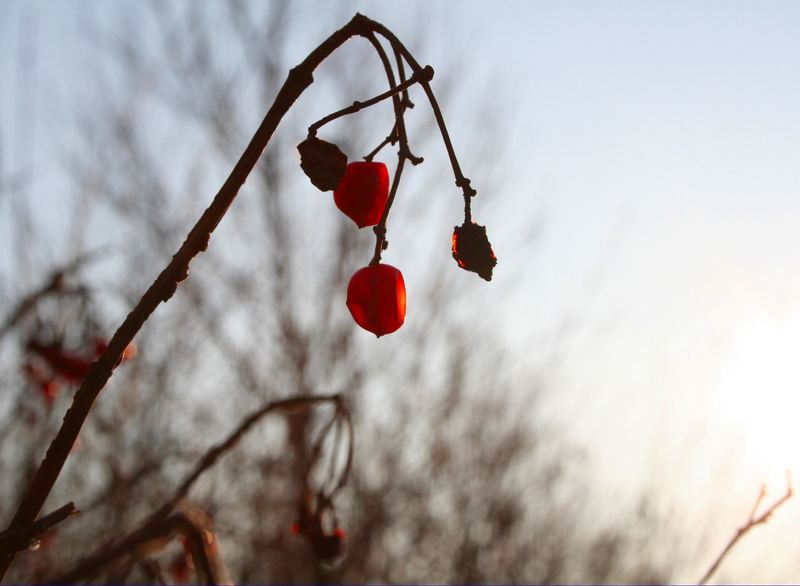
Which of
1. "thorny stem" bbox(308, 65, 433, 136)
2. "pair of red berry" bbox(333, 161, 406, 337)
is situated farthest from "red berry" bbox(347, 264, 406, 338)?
"thorny stem" bbox(308, 65, 433, 136)

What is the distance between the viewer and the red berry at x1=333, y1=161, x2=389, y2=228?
711 mm

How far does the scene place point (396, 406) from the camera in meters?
8.15

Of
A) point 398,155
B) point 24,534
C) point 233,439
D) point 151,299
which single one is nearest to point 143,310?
point 151,299

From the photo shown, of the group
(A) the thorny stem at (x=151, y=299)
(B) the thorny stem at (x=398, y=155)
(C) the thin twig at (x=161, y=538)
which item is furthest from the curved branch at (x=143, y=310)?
(C) the thin twig at (x=161, y=538)

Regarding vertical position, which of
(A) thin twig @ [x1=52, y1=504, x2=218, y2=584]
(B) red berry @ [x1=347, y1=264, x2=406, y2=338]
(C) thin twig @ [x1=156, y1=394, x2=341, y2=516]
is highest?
(B) red berry @ [x1=347, y1=264, x2=406, y2=338]

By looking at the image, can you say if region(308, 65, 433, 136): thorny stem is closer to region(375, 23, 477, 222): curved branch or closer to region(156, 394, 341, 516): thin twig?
region(375, 23, 477, 222): curved branch

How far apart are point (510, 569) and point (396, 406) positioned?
1.97m

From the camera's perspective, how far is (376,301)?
67 cm

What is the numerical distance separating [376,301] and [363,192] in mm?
95

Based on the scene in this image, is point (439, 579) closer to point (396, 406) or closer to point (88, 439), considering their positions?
point (396, 406)

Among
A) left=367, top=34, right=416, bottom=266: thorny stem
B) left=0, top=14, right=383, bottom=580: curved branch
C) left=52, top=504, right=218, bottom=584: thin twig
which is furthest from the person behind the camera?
left=52, top=504, right=218, bottom=584: thin twig

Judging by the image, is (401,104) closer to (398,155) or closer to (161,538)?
(398,155)

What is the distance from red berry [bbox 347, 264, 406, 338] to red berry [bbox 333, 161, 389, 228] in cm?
6

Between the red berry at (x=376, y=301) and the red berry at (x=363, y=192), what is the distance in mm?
61
